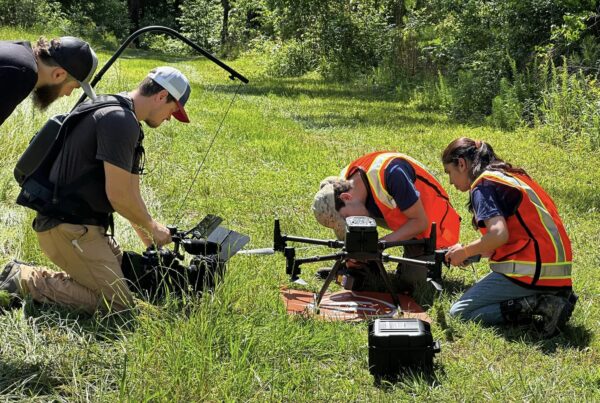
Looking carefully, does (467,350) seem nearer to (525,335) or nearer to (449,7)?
(525,335)

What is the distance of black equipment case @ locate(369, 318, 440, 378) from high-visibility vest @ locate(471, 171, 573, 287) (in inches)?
41.6

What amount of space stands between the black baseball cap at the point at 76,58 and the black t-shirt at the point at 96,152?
0.23 meters

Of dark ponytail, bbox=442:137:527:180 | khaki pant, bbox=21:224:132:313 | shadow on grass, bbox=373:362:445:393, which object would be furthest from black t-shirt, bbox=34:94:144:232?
dark ponytail, bbox=442:137:527:180

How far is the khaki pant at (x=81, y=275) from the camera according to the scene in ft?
15.7

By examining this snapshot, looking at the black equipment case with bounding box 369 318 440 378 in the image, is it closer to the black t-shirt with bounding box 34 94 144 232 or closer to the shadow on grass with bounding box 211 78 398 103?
the black t-shirt with bounding box 34 94 144 232

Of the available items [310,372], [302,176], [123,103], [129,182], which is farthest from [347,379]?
[302,176]

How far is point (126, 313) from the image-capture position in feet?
15.6

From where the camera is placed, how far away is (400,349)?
13.9 feet

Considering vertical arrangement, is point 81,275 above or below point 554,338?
above

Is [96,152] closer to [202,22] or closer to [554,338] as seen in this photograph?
[554,338]

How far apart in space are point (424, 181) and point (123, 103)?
2415 mm

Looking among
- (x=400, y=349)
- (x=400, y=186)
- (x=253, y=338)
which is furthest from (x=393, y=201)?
(x=253, y=338)

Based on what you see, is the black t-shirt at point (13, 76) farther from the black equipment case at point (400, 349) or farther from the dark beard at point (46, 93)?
the black equipment case at point (400, 349)

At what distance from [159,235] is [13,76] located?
4.43ft
